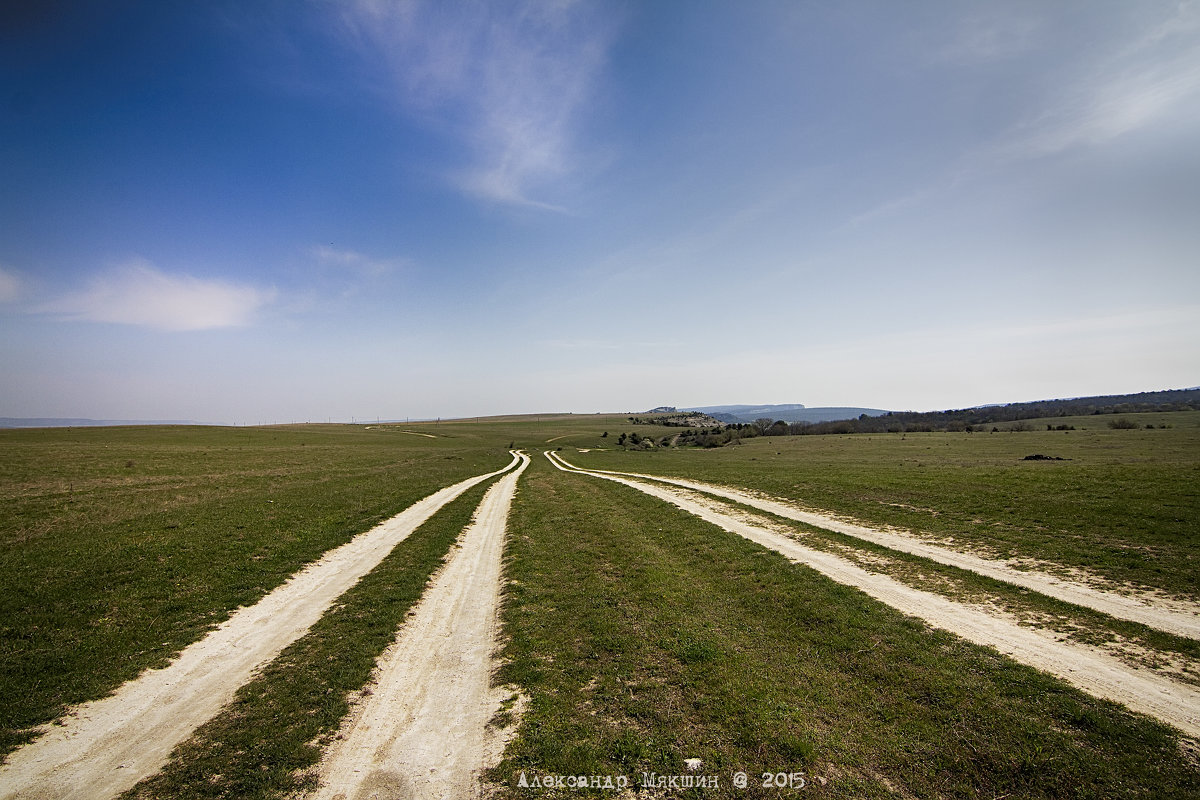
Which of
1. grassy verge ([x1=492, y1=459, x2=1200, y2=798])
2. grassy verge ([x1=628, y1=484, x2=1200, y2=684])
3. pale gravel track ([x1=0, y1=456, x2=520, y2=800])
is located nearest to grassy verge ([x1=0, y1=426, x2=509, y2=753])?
pale gravel track ([x1=0, y1=456, x2=520, y2=800])

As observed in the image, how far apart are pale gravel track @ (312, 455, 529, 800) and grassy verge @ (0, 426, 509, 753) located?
17.8 ft

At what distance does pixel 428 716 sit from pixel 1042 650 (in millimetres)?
12607

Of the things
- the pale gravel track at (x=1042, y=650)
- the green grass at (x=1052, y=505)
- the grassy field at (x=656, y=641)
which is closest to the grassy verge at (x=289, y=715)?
the grassy field at (x=656, y=641)

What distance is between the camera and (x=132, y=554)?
17.2 m

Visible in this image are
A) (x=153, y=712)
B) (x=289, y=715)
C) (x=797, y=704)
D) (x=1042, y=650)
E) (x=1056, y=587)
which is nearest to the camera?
(x=797, y=704)

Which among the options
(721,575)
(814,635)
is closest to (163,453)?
(721,575)

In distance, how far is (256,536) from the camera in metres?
20.2

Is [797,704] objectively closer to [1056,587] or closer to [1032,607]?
[1032,607]

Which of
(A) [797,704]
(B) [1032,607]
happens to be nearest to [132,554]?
(A) [797,704]

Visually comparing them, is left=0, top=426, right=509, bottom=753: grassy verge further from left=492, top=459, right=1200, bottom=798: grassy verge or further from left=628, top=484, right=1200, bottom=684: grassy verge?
left=628, top=484, right=1200, bottom=684: grassy verge

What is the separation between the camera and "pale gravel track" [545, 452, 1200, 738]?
24.8 feet

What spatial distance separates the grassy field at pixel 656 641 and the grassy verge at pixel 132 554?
10 centimetres

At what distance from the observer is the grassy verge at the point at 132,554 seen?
32.4 ft

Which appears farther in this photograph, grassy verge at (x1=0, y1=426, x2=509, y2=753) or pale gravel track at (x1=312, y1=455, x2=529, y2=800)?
grassy verge at (x1=0, y1=426, x2=509, y2=753)
